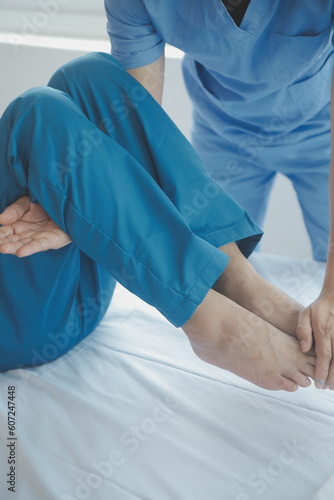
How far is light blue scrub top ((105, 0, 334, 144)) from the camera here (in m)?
1.06

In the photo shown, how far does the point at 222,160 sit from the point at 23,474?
2.58 feet

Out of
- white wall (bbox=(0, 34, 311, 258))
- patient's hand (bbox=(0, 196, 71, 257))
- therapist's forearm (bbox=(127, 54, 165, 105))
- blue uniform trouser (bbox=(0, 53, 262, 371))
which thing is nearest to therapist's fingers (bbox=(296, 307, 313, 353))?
blue uniform trouser (bbox=(0, 53, 262, 371))

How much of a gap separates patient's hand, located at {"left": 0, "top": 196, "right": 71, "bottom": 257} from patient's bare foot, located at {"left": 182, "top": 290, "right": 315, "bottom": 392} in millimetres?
230

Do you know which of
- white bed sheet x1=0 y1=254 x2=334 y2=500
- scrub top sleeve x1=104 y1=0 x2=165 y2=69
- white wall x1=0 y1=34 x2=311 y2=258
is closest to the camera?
white bed sheet x1=0 y1=254 x2=334 y2=500

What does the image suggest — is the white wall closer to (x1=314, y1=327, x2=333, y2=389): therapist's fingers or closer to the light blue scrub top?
the light blue scrub top

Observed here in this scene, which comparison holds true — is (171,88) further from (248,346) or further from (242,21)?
(248,346)

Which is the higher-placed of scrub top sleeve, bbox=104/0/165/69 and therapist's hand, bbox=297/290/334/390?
scrub top sleeve, bbox=104/0/165/69

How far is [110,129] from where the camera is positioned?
105 centimetres

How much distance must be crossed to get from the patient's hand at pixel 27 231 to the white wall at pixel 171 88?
3.56 ft

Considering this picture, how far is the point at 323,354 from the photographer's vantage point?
95 centimetres

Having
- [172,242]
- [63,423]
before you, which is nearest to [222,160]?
[172,242]

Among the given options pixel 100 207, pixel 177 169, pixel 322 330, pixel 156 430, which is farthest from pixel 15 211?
pixel 322 330

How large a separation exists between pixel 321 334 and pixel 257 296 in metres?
0.12

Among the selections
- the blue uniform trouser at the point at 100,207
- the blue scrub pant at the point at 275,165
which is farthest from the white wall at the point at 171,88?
the blue uniform trouser at the point at 100,207
